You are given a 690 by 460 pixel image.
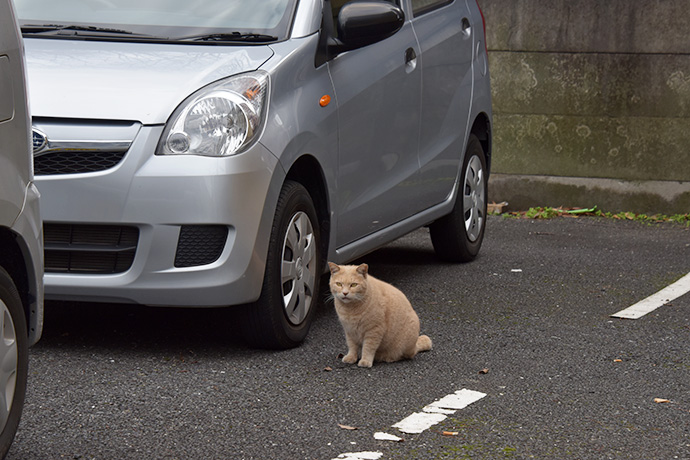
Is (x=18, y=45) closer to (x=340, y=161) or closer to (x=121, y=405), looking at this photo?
(x=121, y=405)

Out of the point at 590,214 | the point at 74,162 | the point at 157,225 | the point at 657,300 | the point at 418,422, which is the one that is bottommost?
the point at 590,214

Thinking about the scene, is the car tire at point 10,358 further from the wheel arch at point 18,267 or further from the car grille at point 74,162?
the car grille at point 74,162

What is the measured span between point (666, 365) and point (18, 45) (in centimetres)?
309

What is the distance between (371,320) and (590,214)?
5.34 metres

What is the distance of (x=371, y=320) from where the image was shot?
16.9ft

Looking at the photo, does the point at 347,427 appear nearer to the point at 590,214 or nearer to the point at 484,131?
the point at 484,131

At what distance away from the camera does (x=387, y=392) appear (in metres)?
4.71

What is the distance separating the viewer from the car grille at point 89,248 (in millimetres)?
4844

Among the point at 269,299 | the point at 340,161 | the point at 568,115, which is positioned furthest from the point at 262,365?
the point at 568,115

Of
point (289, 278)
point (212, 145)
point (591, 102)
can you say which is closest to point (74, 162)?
point (212, 145)

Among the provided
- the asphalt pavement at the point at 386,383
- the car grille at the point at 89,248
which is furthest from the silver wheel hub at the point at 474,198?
the car grille at the point at 89,248

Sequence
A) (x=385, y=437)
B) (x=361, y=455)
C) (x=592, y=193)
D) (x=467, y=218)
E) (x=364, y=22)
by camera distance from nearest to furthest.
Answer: (x=361, y=455) < (x=385, y=437) < (x=364, y=22) < (x=467, y=218) < (x=592, y=193)

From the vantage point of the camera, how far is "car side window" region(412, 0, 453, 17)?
678 centimetres

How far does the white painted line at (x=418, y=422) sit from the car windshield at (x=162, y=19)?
74.9 inches
